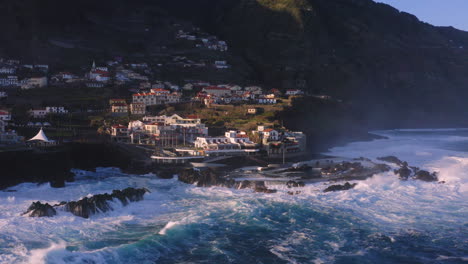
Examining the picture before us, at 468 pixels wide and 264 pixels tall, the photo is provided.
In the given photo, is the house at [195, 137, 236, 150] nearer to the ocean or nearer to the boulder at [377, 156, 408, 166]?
the ocean

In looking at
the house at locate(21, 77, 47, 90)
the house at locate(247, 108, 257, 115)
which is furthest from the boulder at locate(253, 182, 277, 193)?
the house at locate(21, 77, 47, 90)

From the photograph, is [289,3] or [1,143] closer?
[1,143]

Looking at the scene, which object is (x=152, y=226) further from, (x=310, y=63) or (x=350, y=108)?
(x=310, y=63)

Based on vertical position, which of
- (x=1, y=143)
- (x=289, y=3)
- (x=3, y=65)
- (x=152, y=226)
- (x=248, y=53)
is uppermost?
(x=289, y=3)

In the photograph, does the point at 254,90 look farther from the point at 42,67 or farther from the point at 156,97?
the point at 42,67

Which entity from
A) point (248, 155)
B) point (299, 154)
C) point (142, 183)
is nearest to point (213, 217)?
point (142, 183)

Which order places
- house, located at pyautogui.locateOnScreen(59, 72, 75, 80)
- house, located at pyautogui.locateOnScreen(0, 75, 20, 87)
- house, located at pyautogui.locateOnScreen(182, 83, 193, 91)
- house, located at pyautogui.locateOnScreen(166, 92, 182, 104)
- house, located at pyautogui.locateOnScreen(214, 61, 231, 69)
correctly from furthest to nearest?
house, located at pyautogui.locateOnScreen(214, 61, 231, 69)
house, located at pyautogui.locateOnScreen(182, 83, 193, 91)
house, located at pyautogui.locateOnScreen(59, 72, 75, 80)
house, located at pyautogui.locateOnScreen(0, 75, 20, 87)
house, located at pyautogui.locateOnScreen(166, 92, 182, 104)

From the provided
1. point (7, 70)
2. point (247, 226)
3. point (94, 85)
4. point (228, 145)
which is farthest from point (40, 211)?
point (7, 70)
